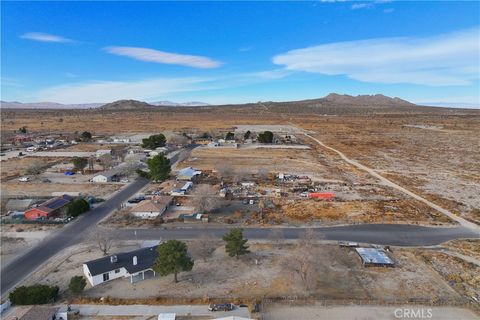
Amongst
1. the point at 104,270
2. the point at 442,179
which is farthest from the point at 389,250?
the point at 442,179

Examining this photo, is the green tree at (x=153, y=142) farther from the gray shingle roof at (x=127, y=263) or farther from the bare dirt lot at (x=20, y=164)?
the gray shingle roof at (x=127, y=263)

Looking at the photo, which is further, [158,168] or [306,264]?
[158,168]

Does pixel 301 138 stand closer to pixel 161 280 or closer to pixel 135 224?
pixel 135 224

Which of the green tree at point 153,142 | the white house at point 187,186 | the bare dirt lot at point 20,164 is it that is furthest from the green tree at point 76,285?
the green tree at point 153,142

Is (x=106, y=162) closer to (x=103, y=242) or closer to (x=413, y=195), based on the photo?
(x=103, y=242)

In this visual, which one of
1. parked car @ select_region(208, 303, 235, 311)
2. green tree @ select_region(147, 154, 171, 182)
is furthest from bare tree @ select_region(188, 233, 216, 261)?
green tree @ select_region(147, 154, 171, 182)

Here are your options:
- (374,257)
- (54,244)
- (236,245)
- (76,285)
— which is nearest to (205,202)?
(236,245)

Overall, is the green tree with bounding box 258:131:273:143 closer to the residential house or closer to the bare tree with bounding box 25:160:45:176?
the bare tree with bounding box 25:160:45:176
